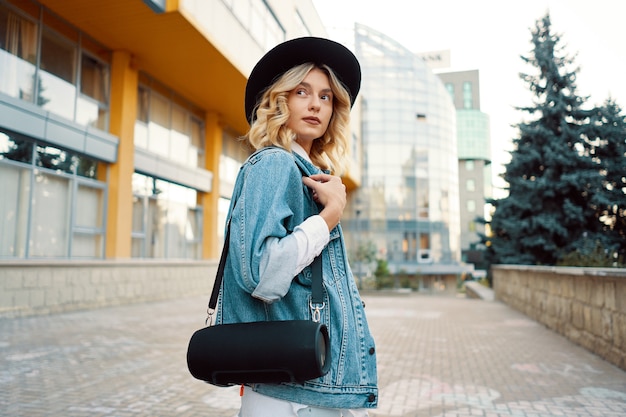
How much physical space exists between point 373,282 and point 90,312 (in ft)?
64.0

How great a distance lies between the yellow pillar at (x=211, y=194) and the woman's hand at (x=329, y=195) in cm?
1892

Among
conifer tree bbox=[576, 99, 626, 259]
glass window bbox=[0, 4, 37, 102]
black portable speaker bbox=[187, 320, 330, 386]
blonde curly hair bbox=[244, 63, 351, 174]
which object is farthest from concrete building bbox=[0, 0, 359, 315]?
conifer tree bbox=[576, 99, 626, 259]

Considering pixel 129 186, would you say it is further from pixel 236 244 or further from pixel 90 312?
pixel 236 244

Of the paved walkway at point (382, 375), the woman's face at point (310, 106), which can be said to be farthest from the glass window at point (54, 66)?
the woman's face at point (310, 106)

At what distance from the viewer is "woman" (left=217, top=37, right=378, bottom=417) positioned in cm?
117

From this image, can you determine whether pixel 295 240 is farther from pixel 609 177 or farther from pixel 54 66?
pixel 609 177

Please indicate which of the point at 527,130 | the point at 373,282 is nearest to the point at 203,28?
the point at 527,130

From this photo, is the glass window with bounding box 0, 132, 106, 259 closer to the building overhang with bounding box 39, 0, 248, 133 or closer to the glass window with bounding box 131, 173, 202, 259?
the glass window with bounding box 131, 173, 202, 259

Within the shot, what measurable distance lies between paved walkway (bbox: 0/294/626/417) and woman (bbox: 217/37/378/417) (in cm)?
286

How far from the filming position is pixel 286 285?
1148 millimetres

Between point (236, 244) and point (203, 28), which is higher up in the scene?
point (203, 28)

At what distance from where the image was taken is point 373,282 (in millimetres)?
28484

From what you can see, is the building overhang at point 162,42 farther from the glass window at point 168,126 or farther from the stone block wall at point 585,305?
the stone block wall at point 585,305

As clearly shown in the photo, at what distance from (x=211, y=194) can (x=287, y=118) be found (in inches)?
748
